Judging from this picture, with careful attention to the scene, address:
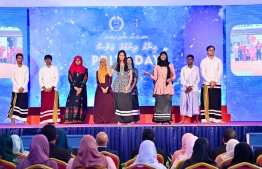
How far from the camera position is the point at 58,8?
10359mm

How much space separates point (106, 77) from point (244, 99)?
2864 mm

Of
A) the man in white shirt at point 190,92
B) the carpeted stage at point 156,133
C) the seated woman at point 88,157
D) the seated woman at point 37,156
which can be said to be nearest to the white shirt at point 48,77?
the carpeted stage at point 156,133

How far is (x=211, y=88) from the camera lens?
9.01 meters

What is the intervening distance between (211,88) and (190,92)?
341 millimetres

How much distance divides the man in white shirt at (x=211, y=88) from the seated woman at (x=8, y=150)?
4353 millimetres

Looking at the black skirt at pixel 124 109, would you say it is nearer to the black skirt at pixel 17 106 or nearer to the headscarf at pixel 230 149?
the black skirt at pixel 17 106

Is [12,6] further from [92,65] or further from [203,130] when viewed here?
[203,130]

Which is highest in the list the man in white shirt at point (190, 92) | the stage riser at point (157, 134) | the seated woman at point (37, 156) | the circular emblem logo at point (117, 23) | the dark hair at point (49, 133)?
the circular emblem logo at point (117, 23)

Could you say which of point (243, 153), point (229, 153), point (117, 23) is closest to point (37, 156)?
point (243, 153)

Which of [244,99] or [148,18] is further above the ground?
[148,18]

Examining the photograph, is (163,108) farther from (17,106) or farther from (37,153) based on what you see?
(37,153)

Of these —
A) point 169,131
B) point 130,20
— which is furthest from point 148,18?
point 169,131

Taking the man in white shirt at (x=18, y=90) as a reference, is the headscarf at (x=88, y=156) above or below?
below

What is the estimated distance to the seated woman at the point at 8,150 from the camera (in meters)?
5.20
